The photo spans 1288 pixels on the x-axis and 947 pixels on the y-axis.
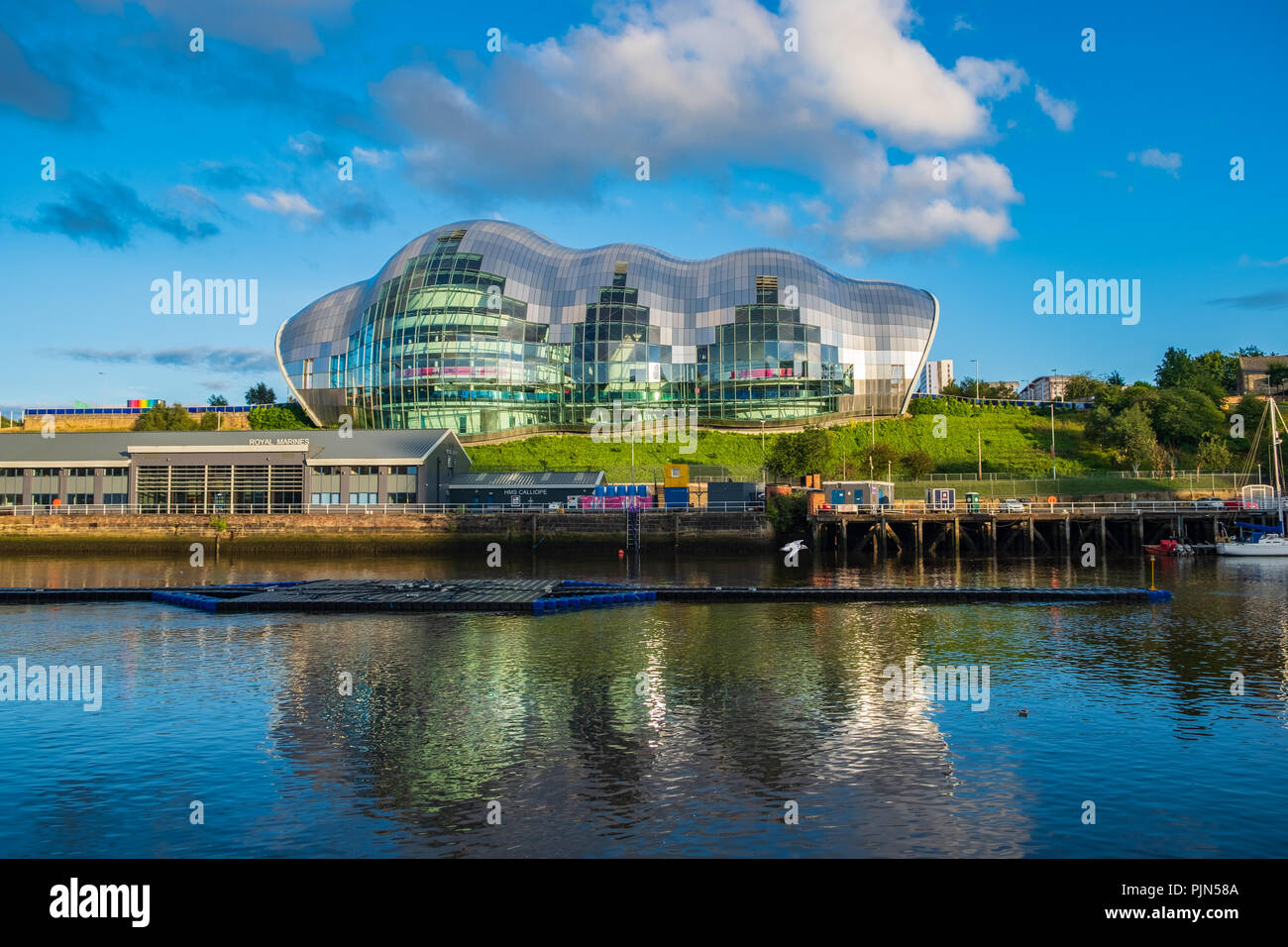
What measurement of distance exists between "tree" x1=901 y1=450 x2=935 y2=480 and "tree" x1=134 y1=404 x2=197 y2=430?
93.1 meters

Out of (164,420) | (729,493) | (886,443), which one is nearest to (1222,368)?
(886,443)

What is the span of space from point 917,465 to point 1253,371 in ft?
399

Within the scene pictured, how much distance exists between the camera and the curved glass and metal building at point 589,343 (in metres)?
124

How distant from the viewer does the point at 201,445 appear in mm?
85875

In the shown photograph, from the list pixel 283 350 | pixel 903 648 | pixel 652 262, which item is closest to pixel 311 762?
pixel 903 648

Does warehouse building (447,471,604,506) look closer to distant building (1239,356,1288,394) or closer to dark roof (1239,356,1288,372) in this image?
distant building (1239,356,1288,394)

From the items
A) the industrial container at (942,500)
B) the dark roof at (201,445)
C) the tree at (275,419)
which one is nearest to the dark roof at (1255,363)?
the industrial container at (942,500)

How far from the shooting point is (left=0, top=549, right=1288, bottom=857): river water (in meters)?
16.5

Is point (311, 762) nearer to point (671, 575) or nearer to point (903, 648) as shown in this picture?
point (903, 648)

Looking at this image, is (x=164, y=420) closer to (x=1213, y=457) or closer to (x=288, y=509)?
(x=288, y=509)

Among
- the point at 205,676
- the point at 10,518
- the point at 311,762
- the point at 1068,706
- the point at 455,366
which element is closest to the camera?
the point at 311,762

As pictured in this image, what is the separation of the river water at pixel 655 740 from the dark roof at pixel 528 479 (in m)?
46.8
